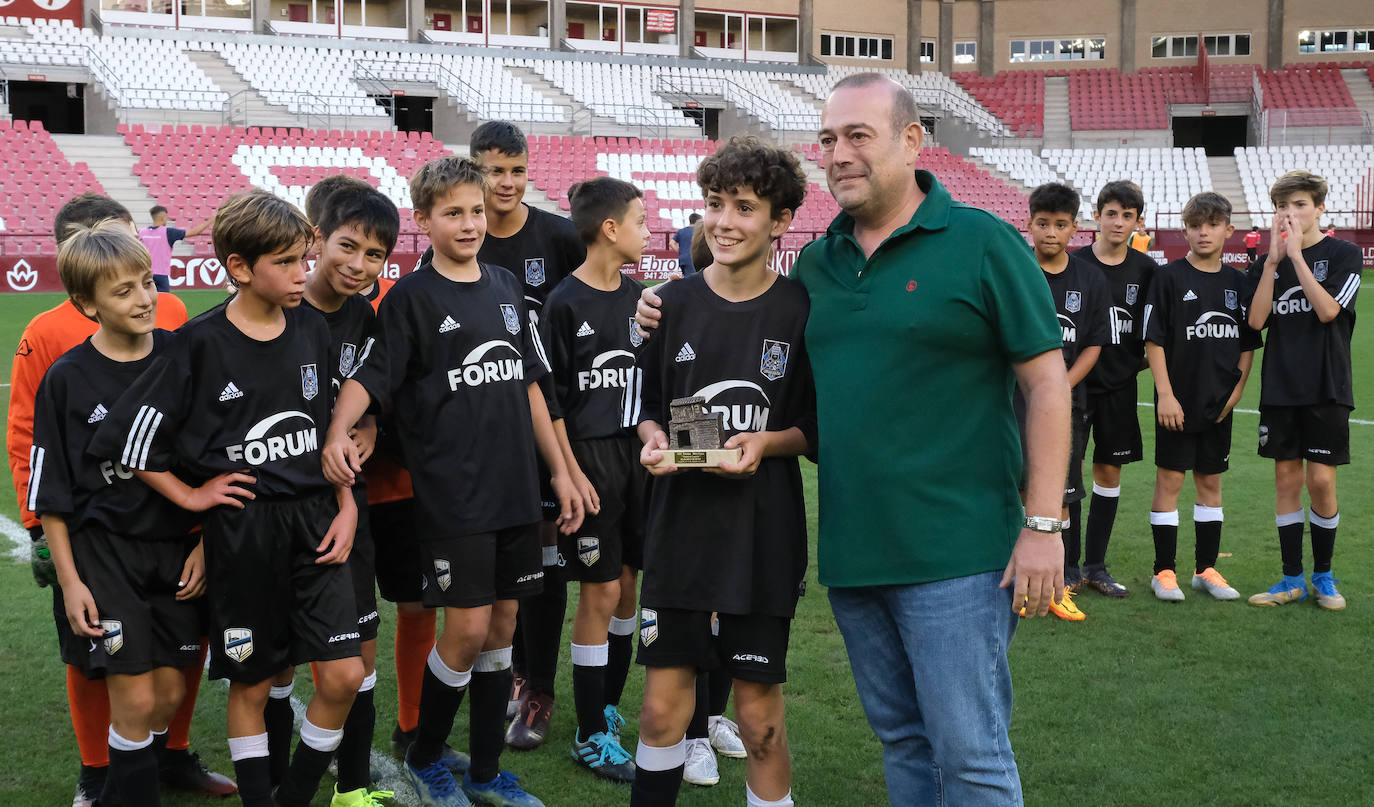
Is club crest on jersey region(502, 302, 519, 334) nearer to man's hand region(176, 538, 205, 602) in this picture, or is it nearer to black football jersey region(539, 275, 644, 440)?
black football jersey region(539, 275, 644, 440)

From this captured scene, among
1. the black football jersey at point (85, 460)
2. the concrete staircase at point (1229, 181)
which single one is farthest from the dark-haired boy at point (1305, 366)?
the concrete staircase at point (1229, 181)

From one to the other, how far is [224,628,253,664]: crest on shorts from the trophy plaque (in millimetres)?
1359

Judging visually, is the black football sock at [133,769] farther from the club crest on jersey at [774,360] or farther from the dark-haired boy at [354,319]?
the club crest on jersey at [774,360]

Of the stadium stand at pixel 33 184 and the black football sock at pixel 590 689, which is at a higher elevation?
the stadium stand at pixel 33 184

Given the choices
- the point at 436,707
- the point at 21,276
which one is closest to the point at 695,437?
the point at 436,707

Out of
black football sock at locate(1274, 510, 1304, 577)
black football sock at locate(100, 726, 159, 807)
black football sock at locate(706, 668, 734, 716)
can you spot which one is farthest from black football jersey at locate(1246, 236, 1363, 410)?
black football sock at locate(100, 726, 159, 807)

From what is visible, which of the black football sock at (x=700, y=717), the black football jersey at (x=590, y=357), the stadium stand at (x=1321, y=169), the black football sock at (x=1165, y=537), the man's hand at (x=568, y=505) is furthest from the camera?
the stadium stand at (x=1321, y=169)

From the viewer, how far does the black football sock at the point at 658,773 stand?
3340 mm

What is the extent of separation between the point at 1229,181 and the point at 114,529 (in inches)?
1654

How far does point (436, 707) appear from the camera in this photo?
399cm

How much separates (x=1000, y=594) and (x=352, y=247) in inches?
87.0

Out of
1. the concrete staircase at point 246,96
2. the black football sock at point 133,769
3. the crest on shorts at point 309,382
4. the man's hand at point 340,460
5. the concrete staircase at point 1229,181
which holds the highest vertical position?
the concrete staircase at point 246,96

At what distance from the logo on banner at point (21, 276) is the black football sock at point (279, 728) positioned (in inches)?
794

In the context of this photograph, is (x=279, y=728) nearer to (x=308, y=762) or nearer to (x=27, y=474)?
(x=308, y=762)
